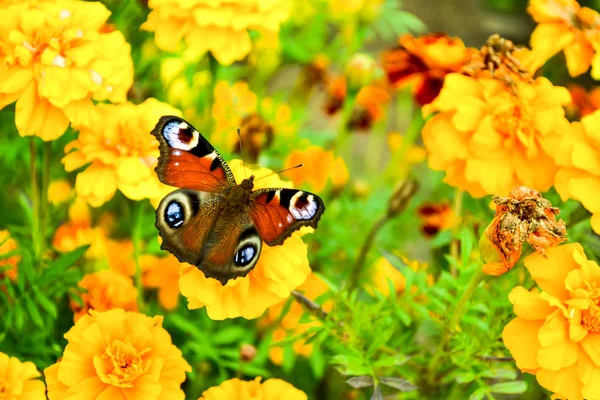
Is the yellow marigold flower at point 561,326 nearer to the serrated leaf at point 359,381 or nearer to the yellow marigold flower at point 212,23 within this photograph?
the serrated leaf at point 359,381

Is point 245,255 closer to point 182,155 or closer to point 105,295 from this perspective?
point 182,155

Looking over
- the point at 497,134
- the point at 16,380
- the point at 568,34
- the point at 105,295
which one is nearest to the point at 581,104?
the point at 568,34

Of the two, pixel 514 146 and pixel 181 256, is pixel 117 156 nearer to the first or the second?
pixel 181 256

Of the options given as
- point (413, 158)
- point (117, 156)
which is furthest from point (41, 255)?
point (413, 158)

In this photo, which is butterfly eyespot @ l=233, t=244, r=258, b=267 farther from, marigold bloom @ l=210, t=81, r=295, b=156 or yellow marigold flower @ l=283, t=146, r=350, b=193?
yellow marigold flower @ l=283, t=146, r=350, b=193

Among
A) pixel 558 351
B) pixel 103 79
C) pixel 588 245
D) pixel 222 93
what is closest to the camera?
pixel 558 351

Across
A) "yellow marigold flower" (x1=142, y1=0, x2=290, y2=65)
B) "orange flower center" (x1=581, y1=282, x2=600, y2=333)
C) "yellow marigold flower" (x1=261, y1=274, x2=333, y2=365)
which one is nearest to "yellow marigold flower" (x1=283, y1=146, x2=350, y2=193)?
"yellow marigold flower" (x1=261, y1=274, x2=333, y2=365)
